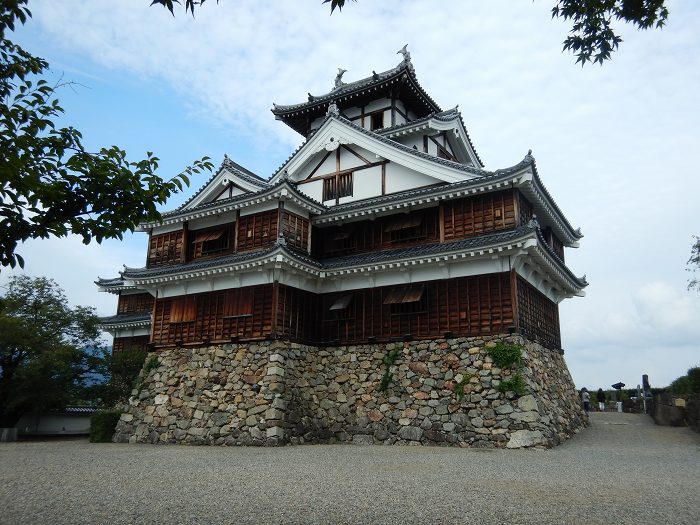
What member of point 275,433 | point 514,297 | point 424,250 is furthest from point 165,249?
point 514,297

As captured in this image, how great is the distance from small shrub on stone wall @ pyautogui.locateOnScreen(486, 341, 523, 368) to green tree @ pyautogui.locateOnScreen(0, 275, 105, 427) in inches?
833

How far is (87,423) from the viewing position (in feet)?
111

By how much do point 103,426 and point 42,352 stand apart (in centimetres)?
695

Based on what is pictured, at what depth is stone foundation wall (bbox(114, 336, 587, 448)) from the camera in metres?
17.7

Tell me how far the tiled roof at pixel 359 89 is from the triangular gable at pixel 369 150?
13.5 feet

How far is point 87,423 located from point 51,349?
8898 millimetres

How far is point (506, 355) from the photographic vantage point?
699 inches

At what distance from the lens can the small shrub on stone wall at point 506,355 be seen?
1764cm

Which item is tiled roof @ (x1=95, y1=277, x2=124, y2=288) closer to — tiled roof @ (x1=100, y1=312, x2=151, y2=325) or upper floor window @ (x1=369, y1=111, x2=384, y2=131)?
tiled roof @ (x1=100, y1=312, x2=151, y2=325)

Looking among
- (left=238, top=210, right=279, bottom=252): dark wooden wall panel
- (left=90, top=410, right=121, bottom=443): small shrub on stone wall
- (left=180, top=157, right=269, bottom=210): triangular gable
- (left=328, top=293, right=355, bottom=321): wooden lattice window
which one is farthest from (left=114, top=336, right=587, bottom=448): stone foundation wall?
(left=180, top=157, right=269, bottom=210): triangular gable

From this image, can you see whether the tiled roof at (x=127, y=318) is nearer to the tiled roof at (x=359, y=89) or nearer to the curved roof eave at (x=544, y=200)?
the tiled roof at (x=359, y=89)

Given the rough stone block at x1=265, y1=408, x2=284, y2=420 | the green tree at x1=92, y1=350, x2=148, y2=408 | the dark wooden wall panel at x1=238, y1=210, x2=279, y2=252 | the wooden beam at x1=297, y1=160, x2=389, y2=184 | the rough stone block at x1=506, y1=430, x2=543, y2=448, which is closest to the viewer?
the rough stone block at x1=506, y1=430, x2=543, y2=448

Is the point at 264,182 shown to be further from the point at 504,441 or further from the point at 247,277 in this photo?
the point at 504,441

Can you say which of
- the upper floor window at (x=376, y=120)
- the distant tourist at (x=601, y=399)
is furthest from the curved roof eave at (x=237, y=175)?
the distant tourist at (x=601, y=399)
